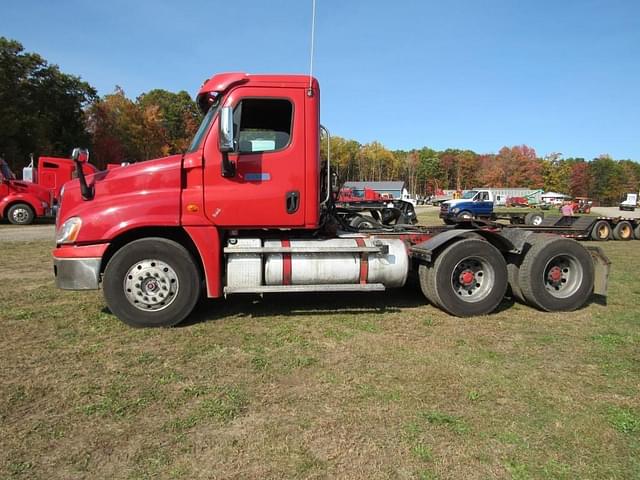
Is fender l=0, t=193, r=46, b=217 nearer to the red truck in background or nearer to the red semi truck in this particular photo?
the red truck in background

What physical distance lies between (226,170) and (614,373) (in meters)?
4.38

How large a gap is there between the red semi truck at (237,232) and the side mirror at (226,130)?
0.04ft

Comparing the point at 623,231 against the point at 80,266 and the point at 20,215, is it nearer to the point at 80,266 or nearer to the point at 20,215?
the point at 80,266

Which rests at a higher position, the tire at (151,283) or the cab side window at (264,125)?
the cab side window at (264,125)

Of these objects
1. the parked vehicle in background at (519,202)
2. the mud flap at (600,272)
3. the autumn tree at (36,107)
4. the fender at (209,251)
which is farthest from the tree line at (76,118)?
the parked vehicle in background at (519,202)

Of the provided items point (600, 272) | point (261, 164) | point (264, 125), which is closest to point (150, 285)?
point (261, 164)

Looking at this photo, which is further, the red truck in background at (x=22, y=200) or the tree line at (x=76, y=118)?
the tree line at (x=76, y=118)

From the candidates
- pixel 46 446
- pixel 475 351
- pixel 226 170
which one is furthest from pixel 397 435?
pixel 226 170

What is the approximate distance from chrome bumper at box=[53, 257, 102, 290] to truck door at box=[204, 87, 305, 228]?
1.43 metres

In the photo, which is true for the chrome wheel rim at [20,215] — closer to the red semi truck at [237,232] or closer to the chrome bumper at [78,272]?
the red semi truck at [237,232]

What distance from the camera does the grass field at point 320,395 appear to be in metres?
2.77

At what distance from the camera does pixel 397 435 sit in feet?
10.0

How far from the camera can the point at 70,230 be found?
205 inches

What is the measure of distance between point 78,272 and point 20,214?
1732 centimetres
